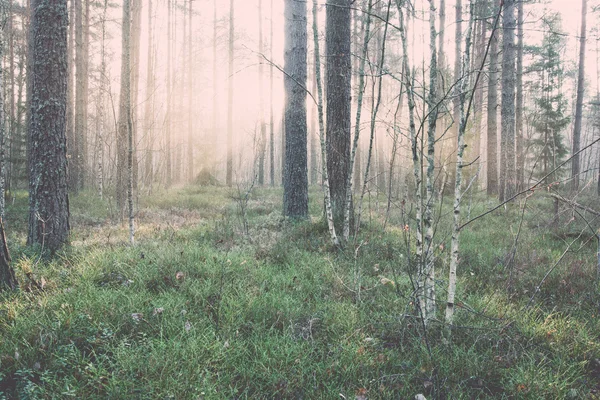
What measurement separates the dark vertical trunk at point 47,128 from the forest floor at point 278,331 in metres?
0.49

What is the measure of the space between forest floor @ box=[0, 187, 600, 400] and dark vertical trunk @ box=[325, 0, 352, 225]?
219cm

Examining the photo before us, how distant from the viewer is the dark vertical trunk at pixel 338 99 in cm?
659

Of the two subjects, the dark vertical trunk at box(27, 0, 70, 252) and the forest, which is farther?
the dark vertical trunk at box(27, 0, 70, 252)

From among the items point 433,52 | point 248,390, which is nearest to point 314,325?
point 248,390

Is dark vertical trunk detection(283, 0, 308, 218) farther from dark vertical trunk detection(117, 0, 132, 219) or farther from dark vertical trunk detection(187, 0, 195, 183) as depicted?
dark vertical trunk detection(187, 0, 195, 183)

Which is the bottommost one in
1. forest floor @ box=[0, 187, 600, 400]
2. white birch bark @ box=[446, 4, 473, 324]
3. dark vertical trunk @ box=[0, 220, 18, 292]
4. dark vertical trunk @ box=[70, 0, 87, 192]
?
forest floor @ box=[0, 187, 600, 400]

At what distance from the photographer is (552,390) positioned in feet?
7.88

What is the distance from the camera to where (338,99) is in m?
6.68

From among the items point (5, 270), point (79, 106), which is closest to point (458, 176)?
point (5, 270)

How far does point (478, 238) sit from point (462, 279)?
2529 millimetres

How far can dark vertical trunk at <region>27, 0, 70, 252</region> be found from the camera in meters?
4.79

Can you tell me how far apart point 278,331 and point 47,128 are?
4.36 meters

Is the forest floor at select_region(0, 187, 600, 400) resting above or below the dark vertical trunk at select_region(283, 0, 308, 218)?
below

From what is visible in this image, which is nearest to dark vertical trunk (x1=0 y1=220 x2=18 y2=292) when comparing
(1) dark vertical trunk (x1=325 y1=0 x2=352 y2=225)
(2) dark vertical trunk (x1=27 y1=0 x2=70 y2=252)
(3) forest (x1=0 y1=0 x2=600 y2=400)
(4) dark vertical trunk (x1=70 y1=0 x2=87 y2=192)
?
(3) forest (x1=0 y1=0 x2=600 y2=400)
